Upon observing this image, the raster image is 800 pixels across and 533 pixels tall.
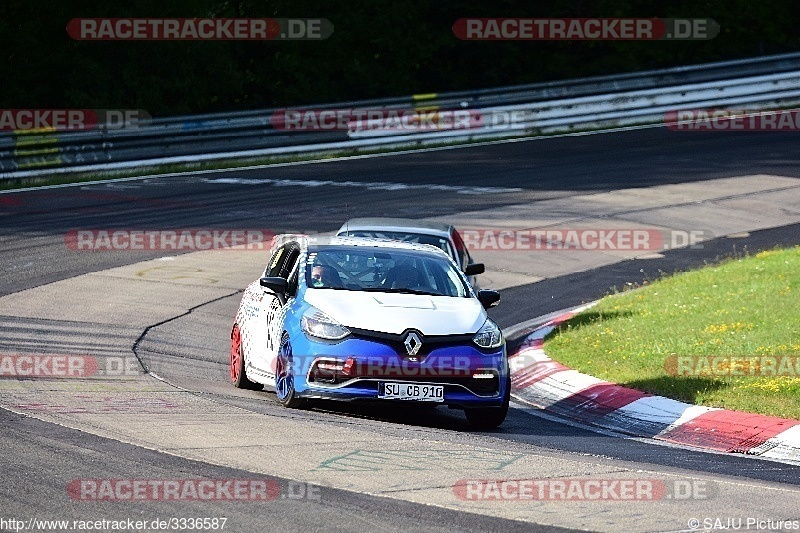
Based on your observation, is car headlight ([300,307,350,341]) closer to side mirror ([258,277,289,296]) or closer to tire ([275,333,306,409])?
tire ([275,333,306,409])

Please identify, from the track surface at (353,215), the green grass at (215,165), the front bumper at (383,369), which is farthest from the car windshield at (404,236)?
the green grass at (215,165)

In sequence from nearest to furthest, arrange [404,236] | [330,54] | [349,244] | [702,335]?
[349,244] → [702,335] → [404,236] → [330,54]

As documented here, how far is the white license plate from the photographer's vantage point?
10398 mm

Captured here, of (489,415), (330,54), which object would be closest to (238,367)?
(489,415)

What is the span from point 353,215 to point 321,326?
12263mm

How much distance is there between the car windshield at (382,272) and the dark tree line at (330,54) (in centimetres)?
1975

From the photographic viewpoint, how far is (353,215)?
22859 millimetres

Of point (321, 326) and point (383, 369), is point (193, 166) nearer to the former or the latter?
point (321, 326)

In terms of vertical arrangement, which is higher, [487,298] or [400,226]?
[400,226]

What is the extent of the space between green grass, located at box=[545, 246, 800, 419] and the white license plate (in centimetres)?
244

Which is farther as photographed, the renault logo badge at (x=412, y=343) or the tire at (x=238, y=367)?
the tire at (x=238, y=367)

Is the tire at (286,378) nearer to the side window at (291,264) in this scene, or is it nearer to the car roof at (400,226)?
the side window at (291,264)

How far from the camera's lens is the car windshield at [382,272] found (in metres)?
11.6

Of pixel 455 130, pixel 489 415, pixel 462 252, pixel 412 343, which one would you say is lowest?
pixel 489 415
